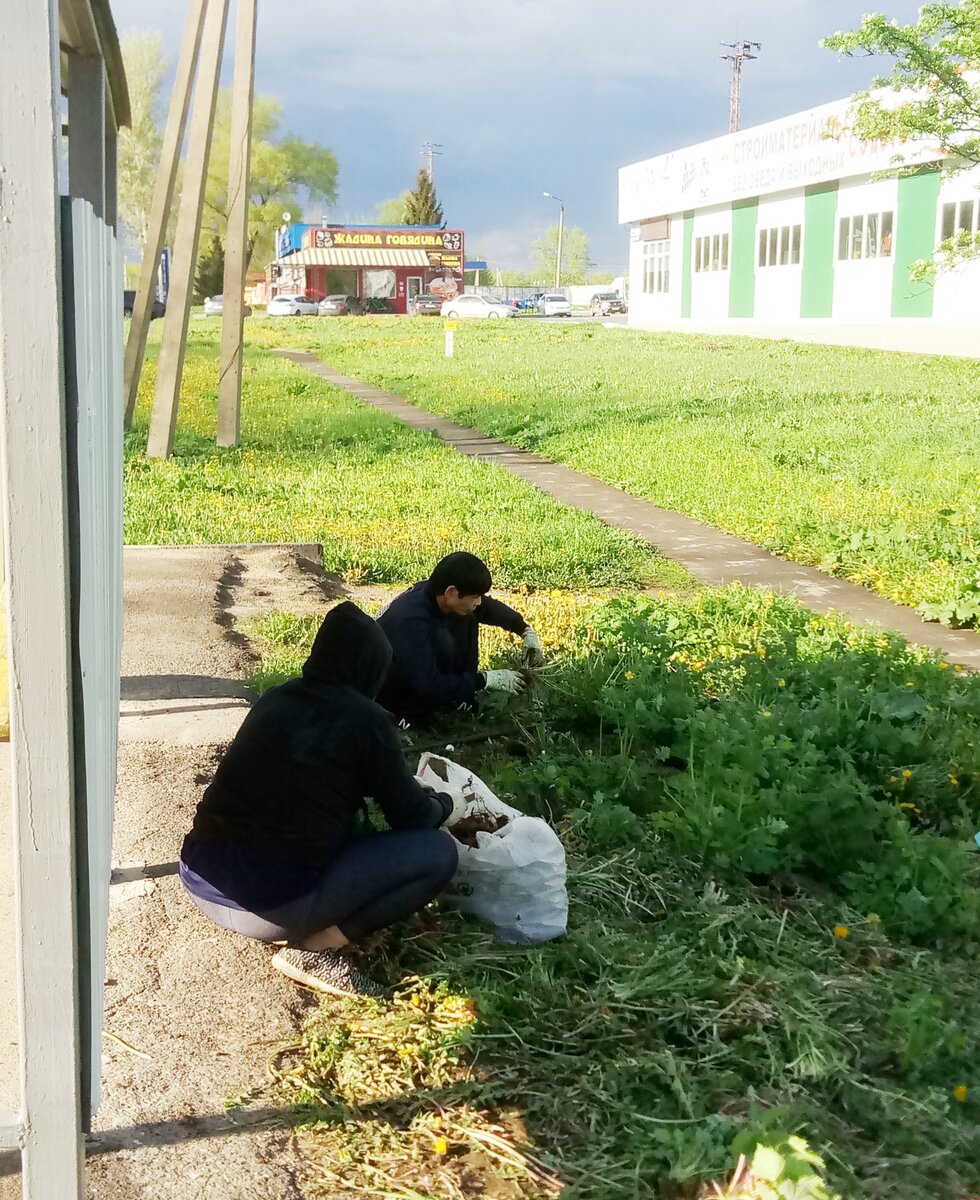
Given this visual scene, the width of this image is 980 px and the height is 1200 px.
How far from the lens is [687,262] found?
2018 inches

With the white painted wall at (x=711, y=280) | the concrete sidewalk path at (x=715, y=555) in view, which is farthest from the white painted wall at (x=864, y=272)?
the concrete sidewalk path at (x=715, y=555)

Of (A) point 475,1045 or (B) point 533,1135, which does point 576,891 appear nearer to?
(A) point 475,1045

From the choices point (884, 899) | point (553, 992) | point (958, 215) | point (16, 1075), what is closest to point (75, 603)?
point (16, 1075)

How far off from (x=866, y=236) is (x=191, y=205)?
1141 inches

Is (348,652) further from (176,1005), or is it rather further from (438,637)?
(438,637)

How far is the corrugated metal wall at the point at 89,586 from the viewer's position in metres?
2.18

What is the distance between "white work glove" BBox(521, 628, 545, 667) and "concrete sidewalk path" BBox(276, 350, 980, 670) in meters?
2.12

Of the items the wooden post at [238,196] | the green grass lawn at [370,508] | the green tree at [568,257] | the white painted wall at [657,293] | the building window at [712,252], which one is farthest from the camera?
the green tree at [568,257]

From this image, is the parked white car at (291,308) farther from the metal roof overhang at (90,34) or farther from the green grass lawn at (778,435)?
the metal roof overhang at (90,34)

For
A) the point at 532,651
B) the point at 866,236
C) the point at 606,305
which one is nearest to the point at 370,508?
the point at 532,651

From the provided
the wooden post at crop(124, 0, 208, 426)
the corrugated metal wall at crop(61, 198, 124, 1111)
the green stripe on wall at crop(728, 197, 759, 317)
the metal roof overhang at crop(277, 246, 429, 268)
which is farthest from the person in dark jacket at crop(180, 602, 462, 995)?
the metal roof overhang at crop(277, 246, 429, 268)

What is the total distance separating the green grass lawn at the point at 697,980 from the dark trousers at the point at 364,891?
0.73 feet

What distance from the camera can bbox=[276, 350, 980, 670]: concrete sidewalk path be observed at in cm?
788

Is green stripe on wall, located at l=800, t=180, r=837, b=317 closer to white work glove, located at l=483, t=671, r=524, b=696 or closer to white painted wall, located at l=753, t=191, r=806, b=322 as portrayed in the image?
white painted wall, located at l=753, t=191, r=806, b=322
